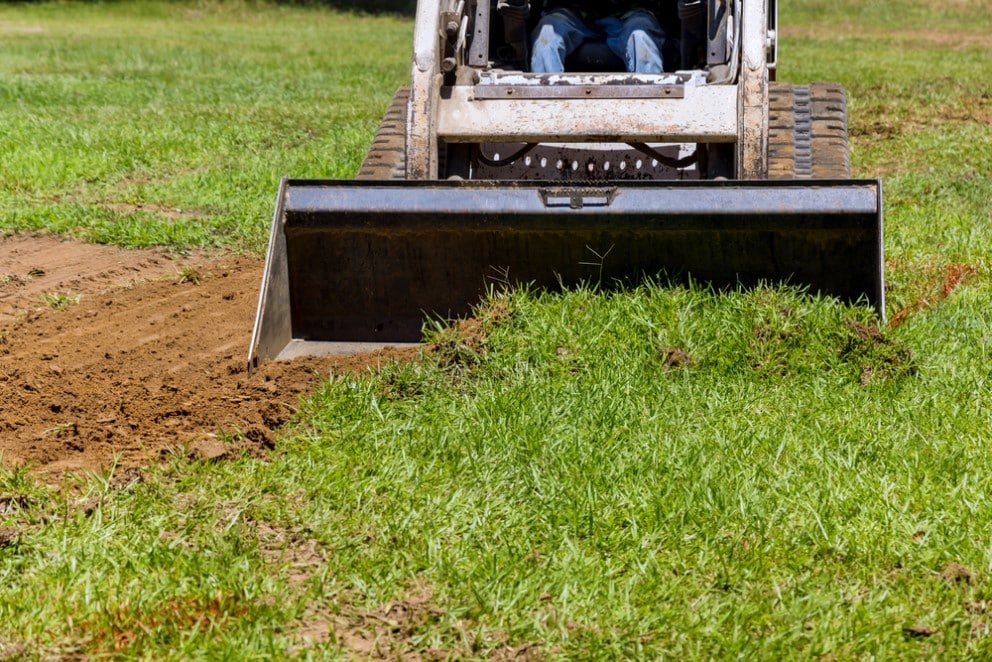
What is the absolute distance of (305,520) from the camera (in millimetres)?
3758

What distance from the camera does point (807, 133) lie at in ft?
24.7

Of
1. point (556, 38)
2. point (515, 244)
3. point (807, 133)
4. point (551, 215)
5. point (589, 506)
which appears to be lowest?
point (589, 506)

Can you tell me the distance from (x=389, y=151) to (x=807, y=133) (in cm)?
234

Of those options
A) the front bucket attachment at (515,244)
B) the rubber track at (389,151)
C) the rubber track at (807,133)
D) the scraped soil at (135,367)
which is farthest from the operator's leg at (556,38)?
the scraped soil at (135,367)

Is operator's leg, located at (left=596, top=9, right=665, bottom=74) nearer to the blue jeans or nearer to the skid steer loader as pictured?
the blue jeans

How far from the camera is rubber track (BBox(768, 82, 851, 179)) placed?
7.09 meters

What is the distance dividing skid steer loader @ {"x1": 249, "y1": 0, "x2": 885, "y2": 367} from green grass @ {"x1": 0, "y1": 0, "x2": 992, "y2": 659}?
183 mm

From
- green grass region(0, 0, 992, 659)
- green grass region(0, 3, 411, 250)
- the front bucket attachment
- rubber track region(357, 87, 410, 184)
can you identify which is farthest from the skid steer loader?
green grass region(0, 3, 411, 250)

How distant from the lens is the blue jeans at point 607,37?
258 inches

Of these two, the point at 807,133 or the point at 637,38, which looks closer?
the point at 637,38

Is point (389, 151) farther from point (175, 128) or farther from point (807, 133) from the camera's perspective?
point (175, 128)

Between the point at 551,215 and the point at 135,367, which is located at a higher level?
the point at 551,215

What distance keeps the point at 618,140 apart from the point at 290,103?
8.61 metres

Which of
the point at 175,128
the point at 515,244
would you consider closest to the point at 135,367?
the point at 515,244
